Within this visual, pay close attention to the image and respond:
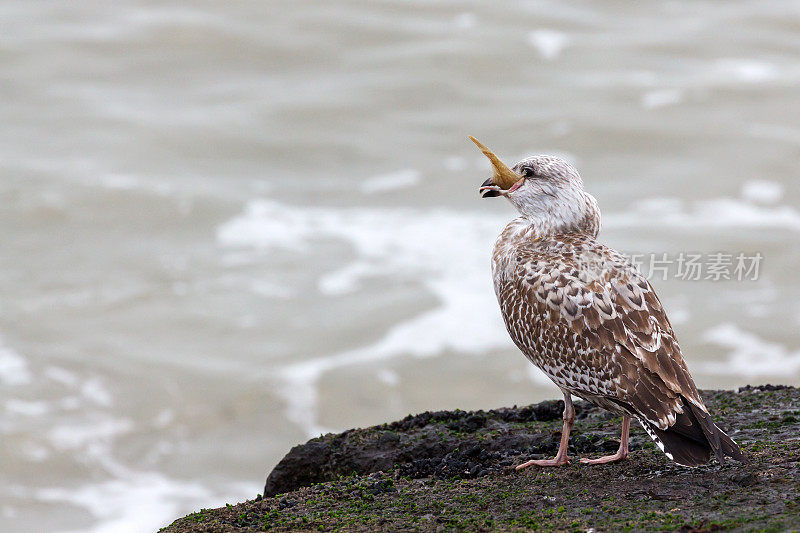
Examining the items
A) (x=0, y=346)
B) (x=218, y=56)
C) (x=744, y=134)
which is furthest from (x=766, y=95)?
(x=0, y=346)

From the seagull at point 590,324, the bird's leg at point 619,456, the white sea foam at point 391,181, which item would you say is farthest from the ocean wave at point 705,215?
the bird's leg at point 619,456

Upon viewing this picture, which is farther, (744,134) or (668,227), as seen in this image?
(744,134)

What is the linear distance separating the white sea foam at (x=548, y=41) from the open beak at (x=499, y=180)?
18.7 m

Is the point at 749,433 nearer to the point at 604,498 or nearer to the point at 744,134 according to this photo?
the point at 604,498

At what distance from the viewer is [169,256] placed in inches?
753

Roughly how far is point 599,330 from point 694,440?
875 mm

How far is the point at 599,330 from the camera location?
20.5 feet

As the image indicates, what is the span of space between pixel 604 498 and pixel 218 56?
21233 millimetres

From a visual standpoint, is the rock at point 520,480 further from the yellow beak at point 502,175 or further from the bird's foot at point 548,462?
the yellow beak at point 502,175

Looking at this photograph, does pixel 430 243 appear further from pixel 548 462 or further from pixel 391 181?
pixel 548 462

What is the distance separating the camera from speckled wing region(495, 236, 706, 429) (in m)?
6.08

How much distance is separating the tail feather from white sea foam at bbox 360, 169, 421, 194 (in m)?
15.4

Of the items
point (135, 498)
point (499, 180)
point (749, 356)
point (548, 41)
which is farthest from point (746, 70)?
point (499, 180)

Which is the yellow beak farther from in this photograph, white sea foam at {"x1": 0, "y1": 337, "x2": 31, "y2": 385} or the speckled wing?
white sea foam at {"x1": 0, "y1": 337, "x2": 31, "y2": 385}
